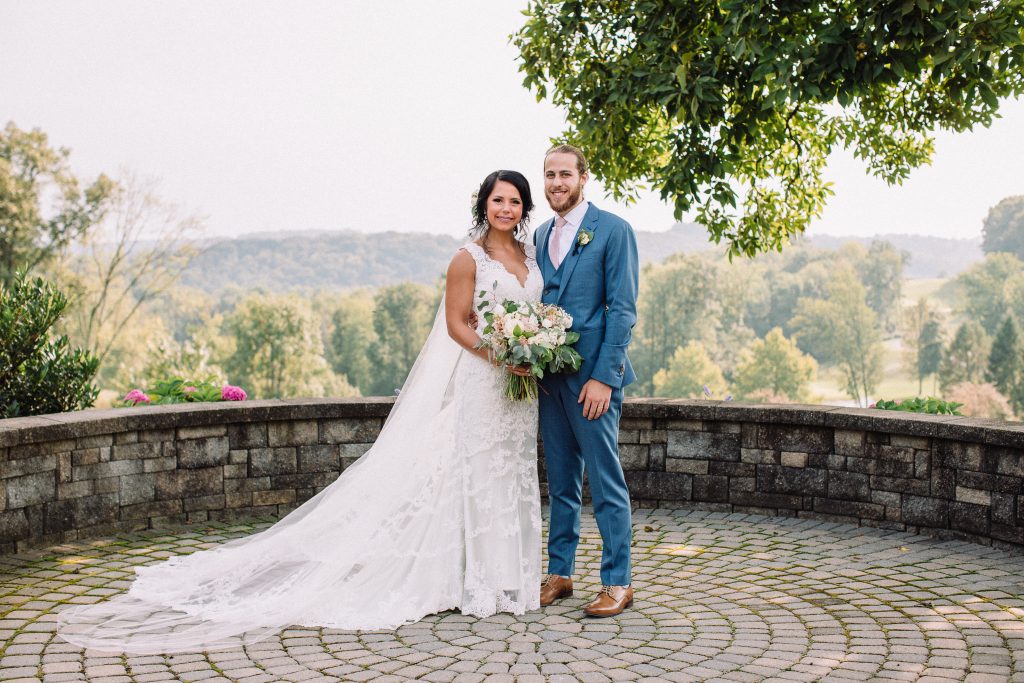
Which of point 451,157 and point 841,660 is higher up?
point 451,157

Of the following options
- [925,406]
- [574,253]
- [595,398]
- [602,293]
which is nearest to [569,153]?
[574,253]

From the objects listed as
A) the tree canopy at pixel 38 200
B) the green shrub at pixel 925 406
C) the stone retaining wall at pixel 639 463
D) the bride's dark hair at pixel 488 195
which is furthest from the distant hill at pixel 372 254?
Result: the bride's dark hair at pixel 488 195

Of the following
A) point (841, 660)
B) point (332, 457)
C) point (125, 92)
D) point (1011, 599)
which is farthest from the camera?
point (125, 92)

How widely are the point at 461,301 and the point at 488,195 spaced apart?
0.55m

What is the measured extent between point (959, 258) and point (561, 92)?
360ft

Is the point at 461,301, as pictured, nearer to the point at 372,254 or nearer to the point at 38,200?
the point at 38,200

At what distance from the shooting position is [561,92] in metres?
9.70

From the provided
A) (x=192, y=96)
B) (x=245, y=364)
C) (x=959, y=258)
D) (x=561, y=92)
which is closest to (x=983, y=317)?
(x=959, y=258)

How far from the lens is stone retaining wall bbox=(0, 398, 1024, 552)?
5.95m

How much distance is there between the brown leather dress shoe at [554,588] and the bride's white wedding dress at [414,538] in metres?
0.06

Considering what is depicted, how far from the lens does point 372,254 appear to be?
128625 millimetres

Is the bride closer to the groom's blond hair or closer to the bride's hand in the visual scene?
the bride's hand

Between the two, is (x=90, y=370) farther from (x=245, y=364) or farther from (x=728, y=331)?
(x=728, y=331)

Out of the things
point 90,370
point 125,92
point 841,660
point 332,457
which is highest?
point 125,92
